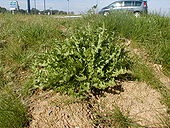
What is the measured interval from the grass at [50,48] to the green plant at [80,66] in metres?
0.29

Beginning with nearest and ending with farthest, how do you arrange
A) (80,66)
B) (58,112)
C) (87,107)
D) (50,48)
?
(58,112)
(87,107)
(80,66)
(50,48)

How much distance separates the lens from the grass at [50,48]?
8.88 feet

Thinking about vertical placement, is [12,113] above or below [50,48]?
below

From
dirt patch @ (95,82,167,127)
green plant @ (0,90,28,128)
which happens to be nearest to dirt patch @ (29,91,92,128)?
green plant @ (0,90,28,128)

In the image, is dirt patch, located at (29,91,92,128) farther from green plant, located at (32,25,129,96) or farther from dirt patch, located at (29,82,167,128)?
green plant, located at (32,25,129,96)

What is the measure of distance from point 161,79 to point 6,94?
190 centimetres

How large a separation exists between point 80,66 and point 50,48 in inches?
36.0

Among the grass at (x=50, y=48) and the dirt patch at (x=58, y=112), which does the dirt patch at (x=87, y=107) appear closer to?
the dirt patch at (x=58, y=112)

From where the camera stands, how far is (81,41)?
10.8 feet

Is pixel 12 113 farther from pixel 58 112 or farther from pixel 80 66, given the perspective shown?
pixel 80 66

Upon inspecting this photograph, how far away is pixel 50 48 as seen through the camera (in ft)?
12.4

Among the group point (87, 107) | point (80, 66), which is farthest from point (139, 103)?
point (80, 66)

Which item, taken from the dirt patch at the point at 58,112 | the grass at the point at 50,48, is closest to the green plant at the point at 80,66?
the dirt patch at the point at 58,112

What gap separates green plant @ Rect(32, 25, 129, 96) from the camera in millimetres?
2945
